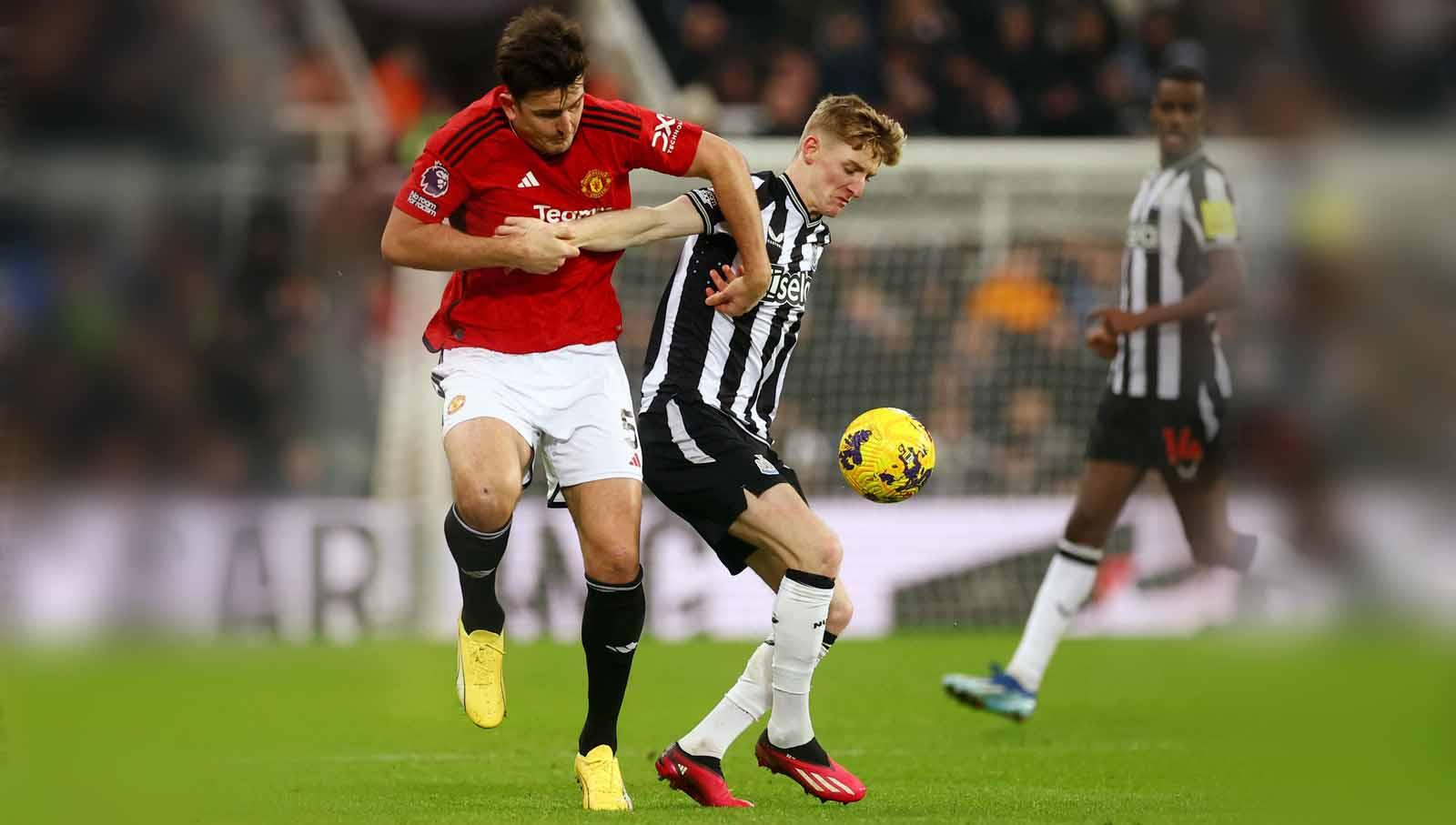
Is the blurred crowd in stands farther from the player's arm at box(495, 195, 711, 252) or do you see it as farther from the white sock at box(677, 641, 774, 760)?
the player's arm at box(495, 195, 711, 252)

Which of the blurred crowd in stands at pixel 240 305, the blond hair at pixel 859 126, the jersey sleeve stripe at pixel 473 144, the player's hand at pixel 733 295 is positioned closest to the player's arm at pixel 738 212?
the player's hand at pixel 733 295

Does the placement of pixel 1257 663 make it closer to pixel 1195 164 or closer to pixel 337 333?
pixel 1195 164

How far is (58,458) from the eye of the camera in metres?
12.9

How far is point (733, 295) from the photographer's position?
18.7 ft

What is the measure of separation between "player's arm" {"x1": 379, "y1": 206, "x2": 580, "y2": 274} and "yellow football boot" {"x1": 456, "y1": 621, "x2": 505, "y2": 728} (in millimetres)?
1146

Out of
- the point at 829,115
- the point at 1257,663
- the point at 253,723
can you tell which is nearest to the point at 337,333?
the point at 253,723

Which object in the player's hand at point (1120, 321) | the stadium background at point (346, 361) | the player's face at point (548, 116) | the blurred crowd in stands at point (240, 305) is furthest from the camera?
the blurred crowd in stands at point (240, 305)

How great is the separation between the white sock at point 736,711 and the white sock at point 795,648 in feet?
A: 0.40

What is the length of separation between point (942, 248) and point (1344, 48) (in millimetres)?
11130

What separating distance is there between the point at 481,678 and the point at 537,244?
1.36 meters

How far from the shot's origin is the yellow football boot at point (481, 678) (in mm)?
5574

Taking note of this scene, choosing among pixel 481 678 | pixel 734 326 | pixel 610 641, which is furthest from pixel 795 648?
pixel 734 326

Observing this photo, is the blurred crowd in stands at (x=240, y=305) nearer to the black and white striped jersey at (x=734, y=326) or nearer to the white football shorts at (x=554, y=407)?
the black and white striped jersey at (x=734, y=326)

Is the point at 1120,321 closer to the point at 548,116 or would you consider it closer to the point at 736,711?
the point at 736,711
